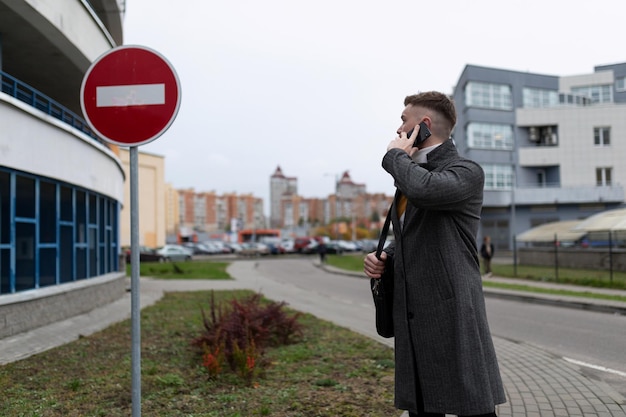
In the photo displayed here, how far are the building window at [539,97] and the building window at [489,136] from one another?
3.66 meters

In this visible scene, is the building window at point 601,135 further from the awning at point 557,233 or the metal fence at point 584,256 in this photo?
the awning at point 557,233

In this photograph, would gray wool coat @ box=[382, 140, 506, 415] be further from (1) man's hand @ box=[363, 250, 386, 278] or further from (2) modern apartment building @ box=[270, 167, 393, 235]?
(2) modern apartment building @ box=[270, 167, 393, 235]

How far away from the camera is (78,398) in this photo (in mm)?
5461

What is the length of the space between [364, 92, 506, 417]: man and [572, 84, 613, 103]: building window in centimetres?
5777

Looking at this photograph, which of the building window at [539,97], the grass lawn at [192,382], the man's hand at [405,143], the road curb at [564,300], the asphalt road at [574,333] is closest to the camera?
the man's hand at [405,143]

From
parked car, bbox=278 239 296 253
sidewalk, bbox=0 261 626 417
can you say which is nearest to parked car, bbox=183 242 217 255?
parked car, bbox=278 239 296 253

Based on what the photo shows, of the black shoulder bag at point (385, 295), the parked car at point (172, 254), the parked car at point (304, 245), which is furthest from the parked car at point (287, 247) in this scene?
the black shoulder bag at point (385, 295)

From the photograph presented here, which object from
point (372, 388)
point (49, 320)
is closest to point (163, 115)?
point (372, 388)

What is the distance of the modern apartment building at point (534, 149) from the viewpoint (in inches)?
1991

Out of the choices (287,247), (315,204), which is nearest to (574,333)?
(287,247)

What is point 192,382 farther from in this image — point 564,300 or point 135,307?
point 564,300

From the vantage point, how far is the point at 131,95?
13.0 feet

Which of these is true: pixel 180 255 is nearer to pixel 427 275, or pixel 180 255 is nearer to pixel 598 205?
pixel 598 205

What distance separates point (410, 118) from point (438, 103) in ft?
0.47
